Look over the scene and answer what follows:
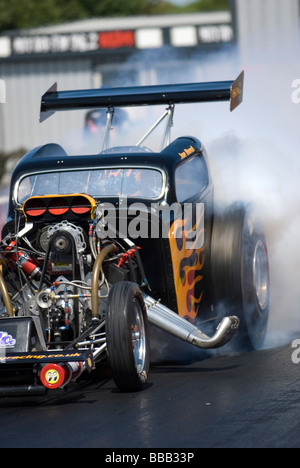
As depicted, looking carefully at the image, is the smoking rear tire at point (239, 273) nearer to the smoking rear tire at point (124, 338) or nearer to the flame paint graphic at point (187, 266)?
the flame paint graphic at point (187, 266)

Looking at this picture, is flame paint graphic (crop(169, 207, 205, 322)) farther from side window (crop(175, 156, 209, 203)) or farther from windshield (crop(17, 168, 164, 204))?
windshield (crop(17, 168, 164, 204))

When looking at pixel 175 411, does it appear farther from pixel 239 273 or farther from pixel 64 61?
pixel 64 61

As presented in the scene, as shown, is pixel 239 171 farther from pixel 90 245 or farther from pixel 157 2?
pixel 157 2

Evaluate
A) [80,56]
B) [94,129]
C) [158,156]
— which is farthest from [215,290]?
[80,56]

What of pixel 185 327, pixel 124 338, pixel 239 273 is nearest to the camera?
pixel 124 338

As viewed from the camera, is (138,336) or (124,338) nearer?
(124,338)

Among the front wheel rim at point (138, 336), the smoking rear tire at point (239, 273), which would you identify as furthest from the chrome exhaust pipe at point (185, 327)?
the smoking rear tire at point (239, 273)

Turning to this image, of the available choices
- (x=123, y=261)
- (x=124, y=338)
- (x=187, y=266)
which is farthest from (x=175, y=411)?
(x=187, y=266)

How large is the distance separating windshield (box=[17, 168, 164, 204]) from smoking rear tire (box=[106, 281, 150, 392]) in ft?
3.76

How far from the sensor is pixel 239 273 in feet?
23.6

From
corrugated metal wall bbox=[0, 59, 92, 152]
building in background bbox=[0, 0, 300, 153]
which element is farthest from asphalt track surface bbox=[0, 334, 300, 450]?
corrugated metal wall bbox=[0, 59, 92, 152]

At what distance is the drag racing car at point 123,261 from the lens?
5.77 meters

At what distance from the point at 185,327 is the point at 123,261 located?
0.67 m

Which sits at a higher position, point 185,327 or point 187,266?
point 187,266
